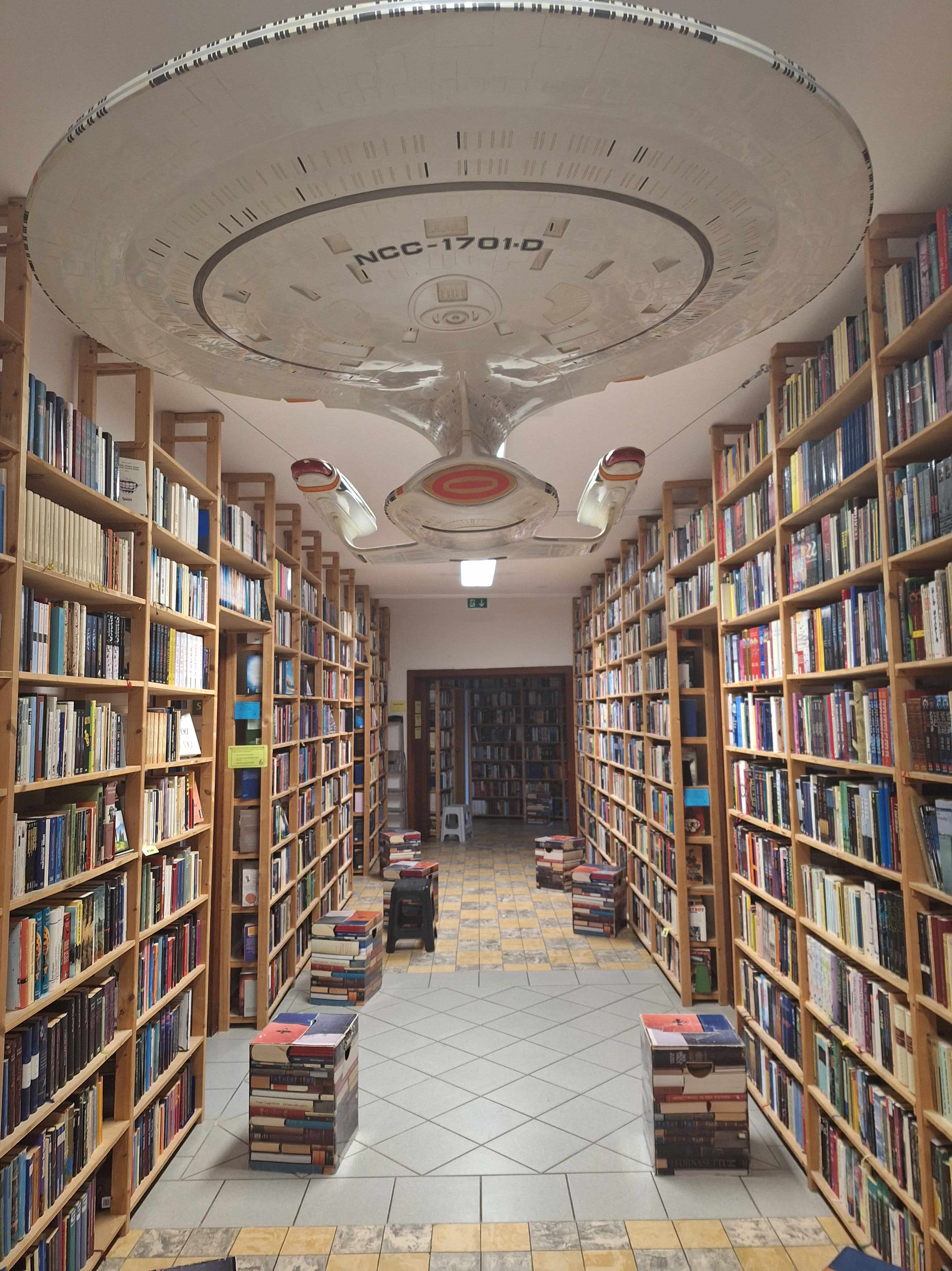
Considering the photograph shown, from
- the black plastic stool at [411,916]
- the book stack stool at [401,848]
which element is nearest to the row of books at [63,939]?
the black plastic stool at [411,916]

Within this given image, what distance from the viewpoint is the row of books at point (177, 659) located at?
2990mm

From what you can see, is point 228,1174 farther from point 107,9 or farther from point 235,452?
point 107,9

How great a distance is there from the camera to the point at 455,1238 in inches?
101

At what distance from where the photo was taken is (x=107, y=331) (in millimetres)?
770

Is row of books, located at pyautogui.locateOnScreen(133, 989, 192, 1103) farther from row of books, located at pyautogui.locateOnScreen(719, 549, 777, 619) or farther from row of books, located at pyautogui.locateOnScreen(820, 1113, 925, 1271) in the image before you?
row of books, located at pyautogui.locateOnScreen(719, 549, 777, 619)

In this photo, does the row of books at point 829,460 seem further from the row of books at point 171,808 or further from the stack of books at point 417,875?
the stack of books at point 417,875

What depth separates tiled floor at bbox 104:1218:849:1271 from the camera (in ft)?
7.94

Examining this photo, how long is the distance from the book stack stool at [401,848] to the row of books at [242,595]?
385cm

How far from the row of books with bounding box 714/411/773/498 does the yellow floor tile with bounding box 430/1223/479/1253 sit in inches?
118

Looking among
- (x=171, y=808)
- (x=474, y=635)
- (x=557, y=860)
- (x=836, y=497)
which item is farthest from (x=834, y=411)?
(x=474, y=635)

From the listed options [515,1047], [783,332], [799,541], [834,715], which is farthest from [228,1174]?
[783,332]

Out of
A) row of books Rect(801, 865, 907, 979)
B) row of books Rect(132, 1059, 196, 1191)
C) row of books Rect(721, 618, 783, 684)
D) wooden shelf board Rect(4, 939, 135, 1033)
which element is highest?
row of books Rect(721, 618, 783, 684)

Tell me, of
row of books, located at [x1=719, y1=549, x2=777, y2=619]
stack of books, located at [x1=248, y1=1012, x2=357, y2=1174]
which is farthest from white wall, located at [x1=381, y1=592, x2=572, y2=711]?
stack of books, located at [x1=248, y1=1012, x2=357, y2=1174]

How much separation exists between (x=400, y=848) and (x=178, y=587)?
5.45 m
